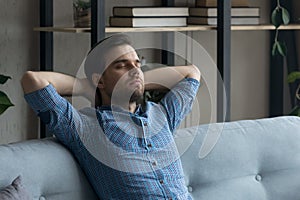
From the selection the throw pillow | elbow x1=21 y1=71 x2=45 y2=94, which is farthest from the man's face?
the throw pillow

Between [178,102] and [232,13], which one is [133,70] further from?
[232,13]

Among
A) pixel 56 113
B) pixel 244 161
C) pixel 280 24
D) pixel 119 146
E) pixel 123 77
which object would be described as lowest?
pixel 244 161

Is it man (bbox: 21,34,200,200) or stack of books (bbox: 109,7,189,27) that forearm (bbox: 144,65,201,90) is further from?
stack of books (bbox: 109,7,189,27)

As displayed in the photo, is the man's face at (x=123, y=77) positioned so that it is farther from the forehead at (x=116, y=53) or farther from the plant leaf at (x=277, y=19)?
the plant leaf at (x=277, y=19)

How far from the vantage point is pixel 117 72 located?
2439mm

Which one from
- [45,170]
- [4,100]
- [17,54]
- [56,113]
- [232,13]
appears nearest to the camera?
[45,170]

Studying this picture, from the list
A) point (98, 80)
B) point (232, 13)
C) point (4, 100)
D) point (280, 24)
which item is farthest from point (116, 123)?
point (280, 24)

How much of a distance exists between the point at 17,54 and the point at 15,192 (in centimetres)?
138

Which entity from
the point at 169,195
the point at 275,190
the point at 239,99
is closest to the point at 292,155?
the point at 275,190

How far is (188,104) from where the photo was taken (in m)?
2.60

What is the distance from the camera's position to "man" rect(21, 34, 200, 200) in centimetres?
225

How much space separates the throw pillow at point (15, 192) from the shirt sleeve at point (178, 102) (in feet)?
2.32

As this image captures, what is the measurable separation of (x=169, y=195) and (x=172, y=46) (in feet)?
4.76

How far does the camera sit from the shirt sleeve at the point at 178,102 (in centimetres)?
254
